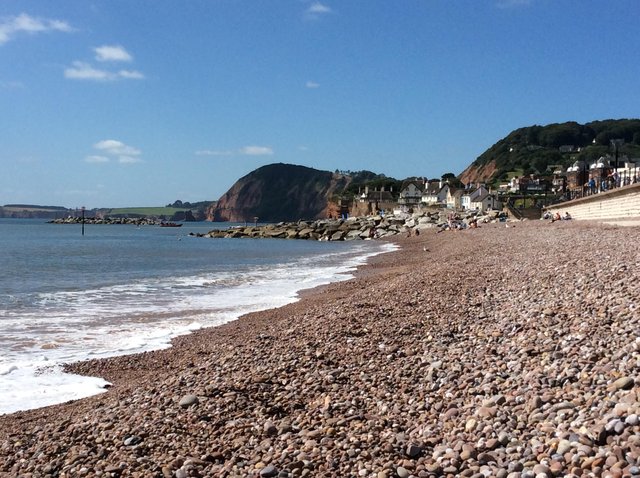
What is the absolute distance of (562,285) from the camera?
913 cm

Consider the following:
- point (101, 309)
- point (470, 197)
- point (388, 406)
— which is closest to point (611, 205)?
point (101, 309)

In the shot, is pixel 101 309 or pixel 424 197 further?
pixel 424 197

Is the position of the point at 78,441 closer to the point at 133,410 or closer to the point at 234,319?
the point at 133,410

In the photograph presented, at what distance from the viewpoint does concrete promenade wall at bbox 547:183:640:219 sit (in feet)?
88.2

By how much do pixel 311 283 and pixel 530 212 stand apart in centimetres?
5037

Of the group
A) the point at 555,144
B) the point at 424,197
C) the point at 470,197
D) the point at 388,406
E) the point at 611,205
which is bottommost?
the point at 388,406

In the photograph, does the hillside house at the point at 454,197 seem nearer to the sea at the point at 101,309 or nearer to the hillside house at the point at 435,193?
the hillside house at the point at 435,193

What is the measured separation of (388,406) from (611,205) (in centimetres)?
3027

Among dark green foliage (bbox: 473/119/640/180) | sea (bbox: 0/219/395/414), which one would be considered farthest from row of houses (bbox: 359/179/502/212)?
sea (bbox: 0/219/395/414)

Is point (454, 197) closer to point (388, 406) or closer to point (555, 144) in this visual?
point (555, 144)

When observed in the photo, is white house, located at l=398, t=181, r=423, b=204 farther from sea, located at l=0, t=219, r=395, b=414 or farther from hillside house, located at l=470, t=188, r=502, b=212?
sea, located at l=0, t=219, r=395, b=414

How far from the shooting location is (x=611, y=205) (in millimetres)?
31375

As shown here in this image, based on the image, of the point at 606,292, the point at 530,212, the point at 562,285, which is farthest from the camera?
the point at 530,212

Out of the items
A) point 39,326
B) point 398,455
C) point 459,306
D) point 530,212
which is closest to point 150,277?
point 39,326
